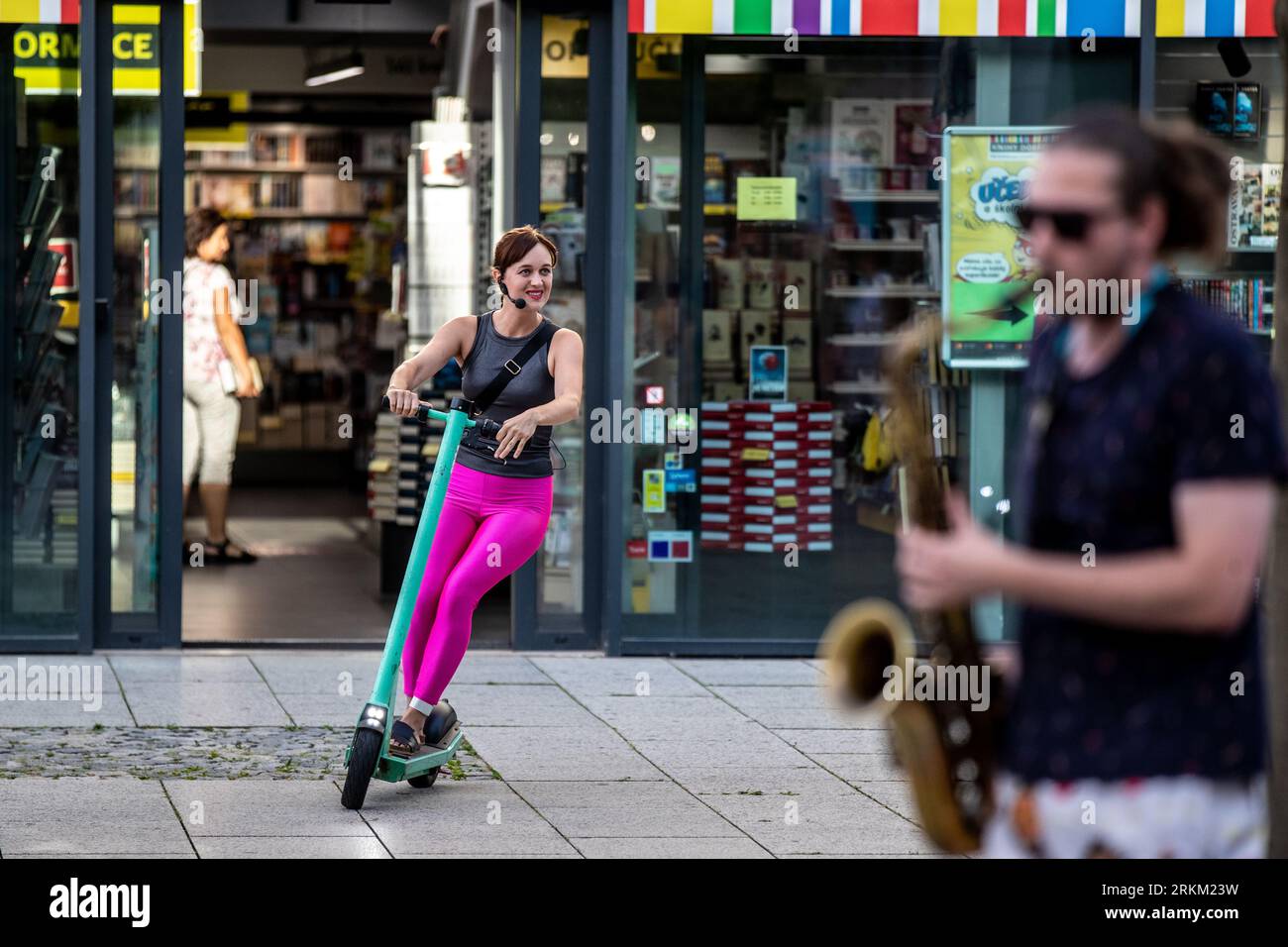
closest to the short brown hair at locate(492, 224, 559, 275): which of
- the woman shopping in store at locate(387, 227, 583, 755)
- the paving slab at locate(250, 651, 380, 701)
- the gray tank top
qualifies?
the woman shopping in store at locate(387, 227, 583, 755)

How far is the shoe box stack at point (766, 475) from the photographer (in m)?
9.39

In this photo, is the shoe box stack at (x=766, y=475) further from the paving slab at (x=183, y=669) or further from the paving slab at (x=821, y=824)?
the paving slab at (x=821, y=824)

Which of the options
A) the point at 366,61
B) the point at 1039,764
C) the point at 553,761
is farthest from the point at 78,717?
the point at 366,61

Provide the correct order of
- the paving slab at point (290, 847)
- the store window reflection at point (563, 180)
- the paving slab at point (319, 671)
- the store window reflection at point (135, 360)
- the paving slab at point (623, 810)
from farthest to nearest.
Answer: the store window reflection at point (563, 180) < the store window reflection at point (135, 360) < the paving slab at point (319, 671) < the paving slab at point (623, 810) < the paving slab at point (290, 847)

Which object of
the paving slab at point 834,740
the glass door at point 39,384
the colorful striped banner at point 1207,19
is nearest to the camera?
the paving slab at point 834,740

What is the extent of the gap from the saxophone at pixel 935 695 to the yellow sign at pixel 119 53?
6601mm

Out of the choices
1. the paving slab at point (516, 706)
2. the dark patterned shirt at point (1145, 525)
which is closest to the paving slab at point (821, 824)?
the paving slab at point (516, 706)

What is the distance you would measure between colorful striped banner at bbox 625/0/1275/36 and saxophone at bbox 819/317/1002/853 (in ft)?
19.9

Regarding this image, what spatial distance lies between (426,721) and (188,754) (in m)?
1.05

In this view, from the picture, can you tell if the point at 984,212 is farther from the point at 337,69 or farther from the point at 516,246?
the point at 337,69

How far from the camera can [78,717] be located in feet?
25.3

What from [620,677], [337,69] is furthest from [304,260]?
[620,677]

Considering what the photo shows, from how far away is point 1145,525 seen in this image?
278 cm
